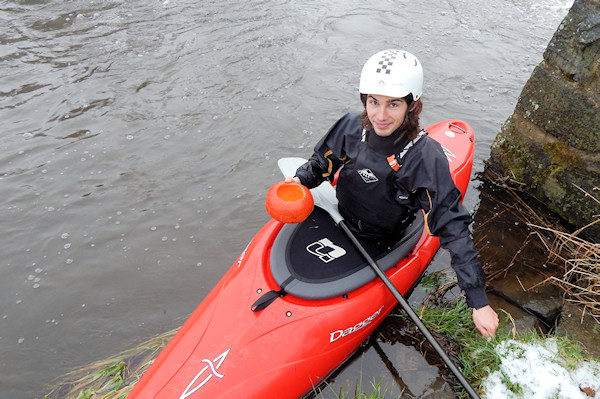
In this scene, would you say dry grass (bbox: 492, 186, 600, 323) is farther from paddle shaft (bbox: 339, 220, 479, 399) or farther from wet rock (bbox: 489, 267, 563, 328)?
paddle shaft (bbox: 339, 220, 479, 399)

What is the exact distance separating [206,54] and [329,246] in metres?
5.09

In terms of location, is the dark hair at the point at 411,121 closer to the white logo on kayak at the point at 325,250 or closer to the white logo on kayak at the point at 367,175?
the white logo on kayak at the point at 367,175

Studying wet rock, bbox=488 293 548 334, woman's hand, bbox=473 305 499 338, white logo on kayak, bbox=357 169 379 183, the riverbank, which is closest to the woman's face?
white logo on kayak, bbox=357 169 379 183

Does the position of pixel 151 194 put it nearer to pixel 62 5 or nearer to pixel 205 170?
pixel 205 170

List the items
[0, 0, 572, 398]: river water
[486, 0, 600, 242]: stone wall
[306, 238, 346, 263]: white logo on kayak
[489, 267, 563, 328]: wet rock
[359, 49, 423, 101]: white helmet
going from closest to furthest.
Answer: [359, 49, 423, 101]: white helmet, [306, 238, 346, 263]: white logo on kayak, [489, 267, 563, 328]: wet rock, [486, 0, 600, 242]: stone wall, [0, 0, 572, 398]: river water

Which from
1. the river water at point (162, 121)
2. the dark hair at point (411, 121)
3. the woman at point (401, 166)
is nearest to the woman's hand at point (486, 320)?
the woman at point (401, 166)

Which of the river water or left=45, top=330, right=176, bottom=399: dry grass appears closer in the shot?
left=45, top=330, right=176, bottom=399: dry grass

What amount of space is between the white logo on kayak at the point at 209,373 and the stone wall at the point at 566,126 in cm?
309

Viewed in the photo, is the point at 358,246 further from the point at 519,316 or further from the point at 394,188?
the point at 519,316

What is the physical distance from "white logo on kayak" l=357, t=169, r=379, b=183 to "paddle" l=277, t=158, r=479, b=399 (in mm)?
432

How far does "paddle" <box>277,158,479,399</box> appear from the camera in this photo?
2.34m

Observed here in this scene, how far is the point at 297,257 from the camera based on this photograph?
280 cm

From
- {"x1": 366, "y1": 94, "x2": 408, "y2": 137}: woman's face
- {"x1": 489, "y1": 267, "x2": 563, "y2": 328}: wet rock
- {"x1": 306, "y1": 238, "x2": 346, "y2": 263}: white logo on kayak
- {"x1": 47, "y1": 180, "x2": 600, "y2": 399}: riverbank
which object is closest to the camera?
{"x1": 366, "y1": 94, "x2": 408, "y2": 137}: woman's face

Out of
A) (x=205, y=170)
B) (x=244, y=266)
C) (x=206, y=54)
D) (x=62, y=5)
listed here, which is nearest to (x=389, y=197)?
(x=244, y=266)
